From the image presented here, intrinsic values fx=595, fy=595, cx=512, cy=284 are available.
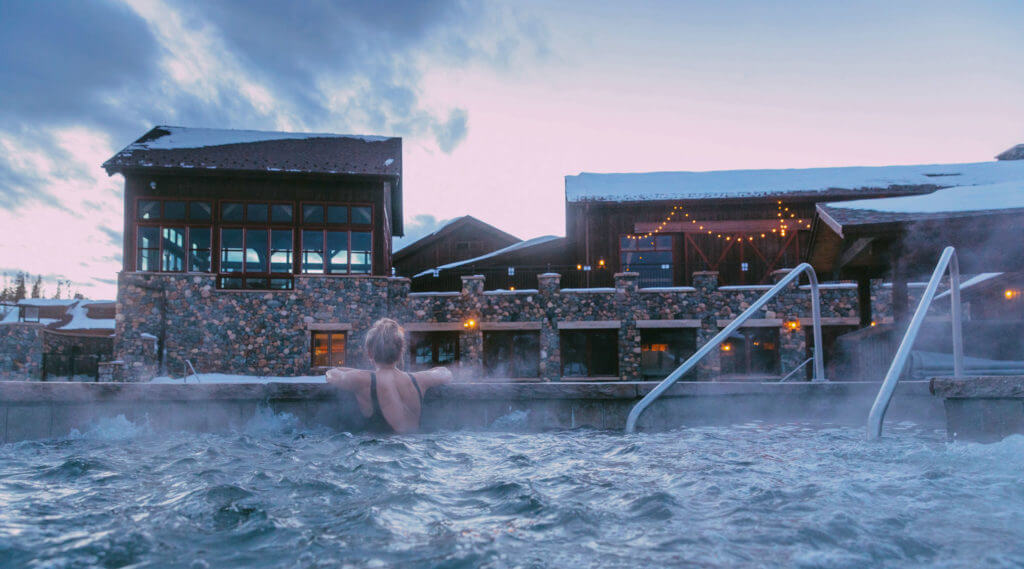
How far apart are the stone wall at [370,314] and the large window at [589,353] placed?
0.83 meters

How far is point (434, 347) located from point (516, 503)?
16994 millimetres

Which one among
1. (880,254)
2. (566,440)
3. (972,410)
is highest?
(880,254)

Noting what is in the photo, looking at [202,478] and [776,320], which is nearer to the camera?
[202,478]

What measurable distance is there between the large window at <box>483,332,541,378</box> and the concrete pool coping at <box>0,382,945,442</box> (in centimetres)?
1369

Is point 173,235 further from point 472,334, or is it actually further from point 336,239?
point 472,334

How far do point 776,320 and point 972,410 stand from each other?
15.6m

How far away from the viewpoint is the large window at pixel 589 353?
790 inches

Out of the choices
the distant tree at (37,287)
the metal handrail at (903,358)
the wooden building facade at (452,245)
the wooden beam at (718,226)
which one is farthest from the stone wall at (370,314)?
the distant tree at (37,287)

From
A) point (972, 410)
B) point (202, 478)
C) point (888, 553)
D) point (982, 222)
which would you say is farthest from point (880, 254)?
point (202, 478)

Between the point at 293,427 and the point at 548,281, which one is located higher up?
the point at 548,281

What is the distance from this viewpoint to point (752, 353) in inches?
755

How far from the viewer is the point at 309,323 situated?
18938 millimetres

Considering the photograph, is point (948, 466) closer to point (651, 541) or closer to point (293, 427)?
point (651, 541)

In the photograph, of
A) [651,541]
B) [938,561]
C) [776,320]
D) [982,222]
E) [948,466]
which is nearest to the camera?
[938,561]
